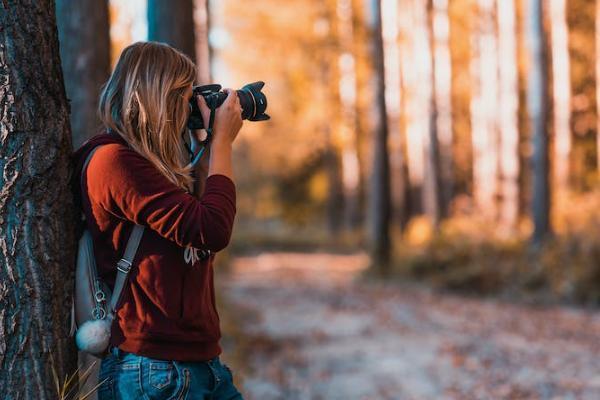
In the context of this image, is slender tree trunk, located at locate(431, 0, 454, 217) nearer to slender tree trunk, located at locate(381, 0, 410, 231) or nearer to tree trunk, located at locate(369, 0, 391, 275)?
slender tree trunk, located at locate(381, 0, 410, 231)

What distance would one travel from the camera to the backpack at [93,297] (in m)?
2.71

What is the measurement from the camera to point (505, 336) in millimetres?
10273

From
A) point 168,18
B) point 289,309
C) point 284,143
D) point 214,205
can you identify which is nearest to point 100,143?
point 214,205

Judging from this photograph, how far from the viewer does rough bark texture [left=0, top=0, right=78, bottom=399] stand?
2.80 metres

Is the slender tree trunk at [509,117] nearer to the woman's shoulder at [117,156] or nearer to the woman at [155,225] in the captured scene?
the woman at [155,225]

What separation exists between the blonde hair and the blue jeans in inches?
22.6

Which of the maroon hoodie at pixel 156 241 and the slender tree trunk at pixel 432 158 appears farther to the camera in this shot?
the slender tree trunk at pixel 432 158

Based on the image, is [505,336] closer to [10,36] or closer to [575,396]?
[575,396]

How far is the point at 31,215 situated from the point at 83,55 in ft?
12.0

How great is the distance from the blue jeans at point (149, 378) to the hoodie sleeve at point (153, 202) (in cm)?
39

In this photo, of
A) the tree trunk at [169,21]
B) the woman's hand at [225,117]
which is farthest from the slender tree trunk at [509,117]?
the woman's hand at [225,117]

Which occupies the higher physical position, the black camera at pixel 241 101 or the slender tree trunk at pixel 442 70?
the slender tree trunk at pixel 442 70

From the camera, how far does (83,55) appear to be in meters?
6.27

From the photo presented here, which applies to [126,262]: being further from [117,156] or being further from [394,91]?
[394,91]
